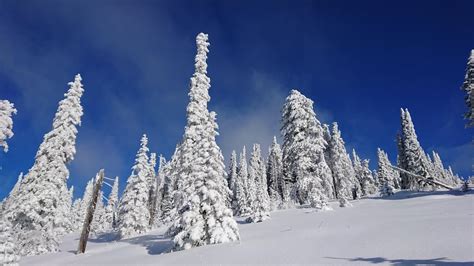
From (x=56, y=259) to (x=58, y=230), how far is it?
226 inches

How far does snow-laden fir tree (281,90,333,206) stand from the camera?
27.1 metres

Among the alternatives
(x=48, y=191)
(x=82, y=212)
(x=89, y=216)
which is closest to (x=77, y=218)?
(x=82, y=212)

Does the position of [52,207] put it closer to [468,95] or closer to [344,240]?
[344,240]

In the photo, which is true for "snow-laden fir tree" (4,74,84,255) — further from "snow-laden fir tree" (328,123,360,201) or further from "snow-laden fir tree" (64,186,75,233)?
"snow-laden fir tree" (328,123,360,201)

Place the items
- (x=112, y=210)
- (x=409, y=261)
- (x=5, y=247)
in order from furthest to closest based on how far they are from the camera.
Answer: (x=112, y=210) → (x=5, y=247) → (x=409, y=261)

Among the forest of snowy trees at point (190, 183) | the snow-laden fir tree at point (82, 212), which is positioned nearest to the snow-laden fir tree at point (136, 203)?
the forest of snowy trees at point (190, 183)

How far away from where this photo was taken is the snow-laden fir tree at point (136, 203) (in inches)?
1512

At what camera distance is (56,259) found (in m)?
20.8

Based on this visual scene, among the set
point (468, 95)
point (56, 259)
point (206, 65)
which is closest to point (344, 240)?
point (206, 65)

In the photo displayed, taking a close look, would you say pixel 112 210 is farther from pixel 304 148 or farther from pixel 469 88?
pixel 469 88

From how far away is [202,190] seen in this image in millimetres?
17578

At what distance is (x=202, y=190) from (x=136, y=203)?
84.5 ft

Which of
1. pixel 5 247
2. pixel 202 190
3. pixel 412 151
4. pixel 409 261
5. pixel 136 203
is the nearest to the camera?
pixel 409 261

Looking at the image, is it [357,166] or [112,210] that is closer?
[112,210]
